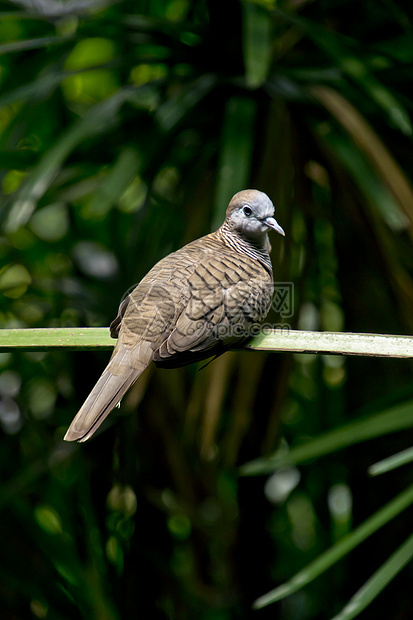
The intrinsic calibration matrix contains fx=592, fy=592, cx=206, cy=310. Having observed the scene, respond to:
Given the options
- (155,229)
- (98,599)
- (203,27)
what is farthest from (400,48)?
(98,599)

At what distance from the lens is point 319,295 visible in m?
1.91

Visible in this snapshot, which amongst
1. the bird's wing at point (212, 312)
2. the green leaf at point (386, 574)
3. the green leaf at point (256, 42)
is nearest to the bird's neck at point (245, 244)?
the bird's wing at point (212, 312)

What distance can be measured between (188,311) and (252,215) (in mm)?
313

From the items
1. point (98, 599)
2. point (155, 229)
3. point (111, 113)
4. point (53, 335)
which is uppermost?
point (111, 113)

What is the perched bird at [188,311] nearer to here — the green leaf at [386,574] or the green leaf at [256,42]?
the green leaf at [256,42]

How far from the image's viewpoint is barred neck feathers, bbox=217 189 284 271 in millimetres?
1329

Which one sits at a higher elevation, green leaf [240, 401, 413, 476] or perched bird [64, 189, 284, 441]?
perched bird [64, 189, 284, 441]

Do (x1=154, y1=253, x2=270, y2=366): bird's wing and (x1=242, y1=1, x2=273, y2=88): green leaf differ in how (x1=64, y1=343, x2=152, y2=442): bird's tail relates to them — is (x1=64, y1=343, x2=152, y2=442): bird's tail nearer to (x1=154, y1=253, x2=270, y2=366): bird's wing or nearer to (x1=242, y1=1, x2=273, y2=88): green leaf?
(x1=154, y1=253, x2=270, y2=366): bird's wing

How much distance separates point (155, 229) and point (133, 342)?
0.71 metres

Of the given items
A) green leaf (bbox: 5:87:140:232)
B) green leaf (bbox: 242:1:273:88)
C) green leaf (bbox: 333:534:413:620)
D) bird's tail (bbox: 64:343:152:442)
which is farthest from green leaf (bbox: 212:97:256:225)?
green leaf (bbox: 333:534:413:620)

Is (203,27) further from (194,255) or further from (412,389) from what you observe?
(412,389)

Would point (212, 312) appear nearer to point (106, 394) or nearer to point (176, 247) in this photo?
point (106, 394)

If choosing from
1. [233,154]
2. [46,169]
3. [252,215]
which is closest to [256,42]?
[233,154]

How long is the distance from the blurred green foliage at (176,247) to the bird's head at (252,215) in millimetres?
106
